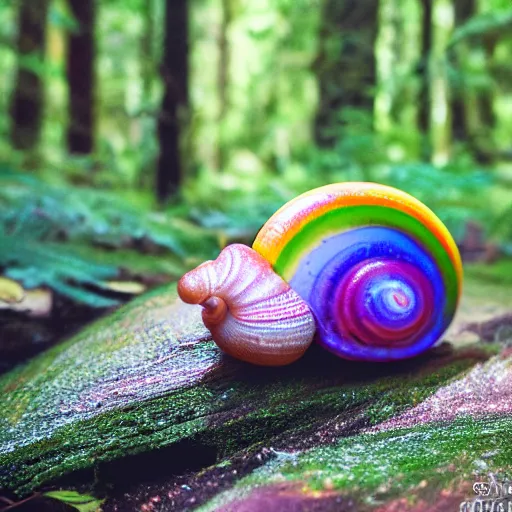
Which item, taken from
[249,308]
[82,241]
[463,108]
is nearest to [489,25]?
[82,241]

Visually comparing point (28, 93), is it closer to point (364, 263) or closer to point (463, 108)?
point (364, 263)

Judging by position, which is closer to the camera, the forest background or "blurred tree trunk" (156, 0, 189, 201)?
the forest background

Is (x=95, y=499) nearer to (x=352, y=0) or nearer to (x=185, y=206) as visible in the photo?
(x=185, y=206)

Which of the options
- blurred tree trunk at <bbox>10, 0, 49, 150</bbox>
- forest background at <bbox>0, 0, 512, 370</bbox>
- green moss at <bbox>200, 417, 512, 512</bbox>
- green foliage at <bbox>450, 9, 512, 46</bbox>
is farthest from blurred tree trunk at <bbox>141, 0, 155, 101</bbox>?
green moss at <bbox>200, 417, 512, 512</bbox>

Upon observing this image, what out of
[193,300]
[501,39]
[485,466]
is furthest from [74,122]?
[485,466]

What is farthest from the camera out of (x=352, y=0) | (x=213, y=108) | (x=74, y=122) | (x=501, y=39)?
(x=213, y=108)

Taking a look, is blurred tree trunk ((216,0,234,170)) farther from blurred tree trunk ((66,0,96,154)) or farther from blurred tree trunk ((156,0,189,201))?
blurred tree trunk ((156,0,189,201))

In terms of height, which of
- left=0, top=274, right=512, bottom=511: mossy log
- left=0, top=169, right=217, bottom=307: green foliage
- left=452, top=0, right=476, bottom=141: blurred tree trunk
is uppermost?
left=452, top=0, right=476, bottom=141: blurred tree trunk
